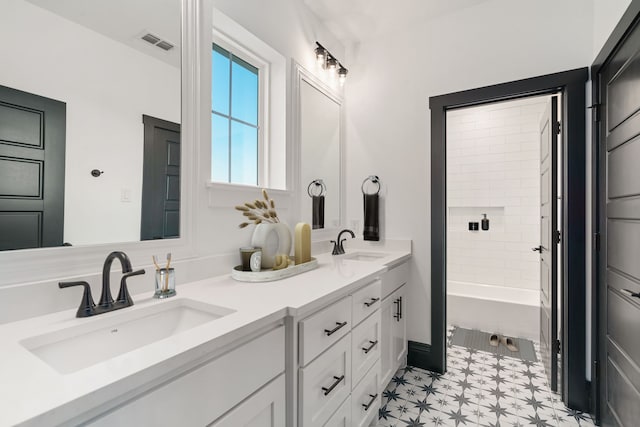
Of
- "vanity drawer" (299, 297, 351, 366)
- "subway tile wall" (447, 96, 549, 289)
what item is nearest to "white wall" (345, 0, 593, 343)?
"vanity drawer" (299, 297, 351, 366)

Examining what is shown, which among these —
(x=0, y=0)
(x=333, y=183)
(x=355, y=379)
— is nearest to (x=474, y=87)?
(x=333, y=183)

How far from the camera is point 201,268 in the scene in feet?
4.64

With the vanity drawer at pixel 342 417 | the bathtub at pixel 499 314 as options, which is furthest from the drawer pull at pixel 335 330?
the bathtub at pixel 499 314

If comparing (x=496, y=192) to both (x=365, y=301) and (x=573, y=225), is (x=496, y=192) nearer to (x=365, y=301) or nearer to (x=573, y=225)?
(x=573, y=225)

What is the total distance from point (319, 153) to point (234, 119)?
79 cm

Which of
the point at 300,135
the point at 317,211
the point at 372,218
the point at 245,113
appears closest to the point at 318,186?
the point at 317,211

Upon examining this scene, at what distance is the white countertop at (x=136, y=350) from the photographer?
1.69ft

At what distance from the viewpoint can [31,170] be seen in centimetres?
93

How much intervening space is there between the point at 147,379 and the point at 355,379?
41.3 inches

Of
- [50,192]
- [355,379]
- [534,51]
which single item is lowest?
[355,379]

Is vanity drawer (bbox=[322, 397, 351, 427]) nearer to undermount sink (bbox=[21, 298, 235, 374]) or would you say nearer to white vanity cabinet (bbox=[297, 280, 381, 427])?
white vanity cabinet (bbox=[297, 280, 381, 427])

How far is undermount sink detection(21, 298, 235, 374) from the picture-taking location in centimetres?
79

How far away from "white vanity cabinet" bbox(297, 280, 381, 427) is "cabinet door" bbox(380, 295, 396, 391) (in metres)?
0.22

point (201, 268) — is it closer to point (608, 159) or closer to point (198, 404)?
point (198, 404)
